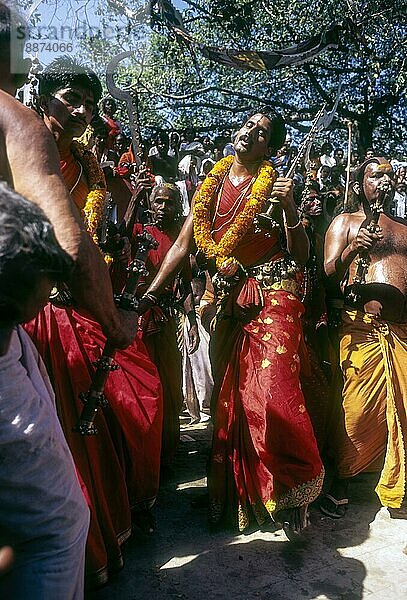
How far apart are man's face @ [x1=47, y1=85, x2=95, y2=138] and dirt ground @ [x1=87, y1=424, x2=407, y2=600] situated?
2.18m

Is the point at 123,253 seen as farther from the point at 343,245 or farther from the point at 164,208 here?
the point at 343,245

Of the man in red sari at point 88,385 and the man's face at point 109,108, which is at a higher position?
the man's face at point 109,108

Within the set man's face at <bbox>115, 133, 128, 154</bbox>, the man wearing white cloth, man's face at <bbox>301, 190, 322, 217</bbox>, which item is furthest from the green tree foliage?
the man wearing white cloth

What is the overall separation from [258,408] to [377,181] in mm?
1670

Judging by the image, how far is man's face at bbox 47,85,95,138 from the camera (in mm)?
3098

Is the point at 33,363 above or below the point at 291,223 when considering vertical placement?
below

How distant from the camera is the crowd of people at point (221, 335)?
207cm

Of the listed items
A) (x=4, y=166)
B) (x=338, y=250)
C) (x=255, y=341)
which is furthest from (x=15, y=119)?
(x=338, y=250)

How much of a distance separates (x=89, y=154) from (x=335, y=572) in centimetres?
243

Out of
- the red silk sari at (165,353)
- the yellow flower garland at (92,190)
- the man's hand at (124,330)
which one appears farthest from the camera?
the red silk sari at (165,353)

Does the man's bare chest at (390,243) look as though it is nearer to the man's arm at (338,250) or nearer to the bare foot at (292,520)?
the man's arm at (338,250)

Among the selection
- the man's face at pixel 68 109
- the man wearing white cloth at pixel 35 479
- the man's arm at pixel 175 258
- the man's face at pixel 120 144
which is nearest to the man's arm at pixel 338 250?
the man's arm at pixel 175 258

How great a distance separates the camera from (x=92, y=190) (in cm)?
334

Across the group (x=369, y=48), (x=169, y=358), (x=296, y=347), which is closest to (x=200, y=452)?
(x=169, y=358)
